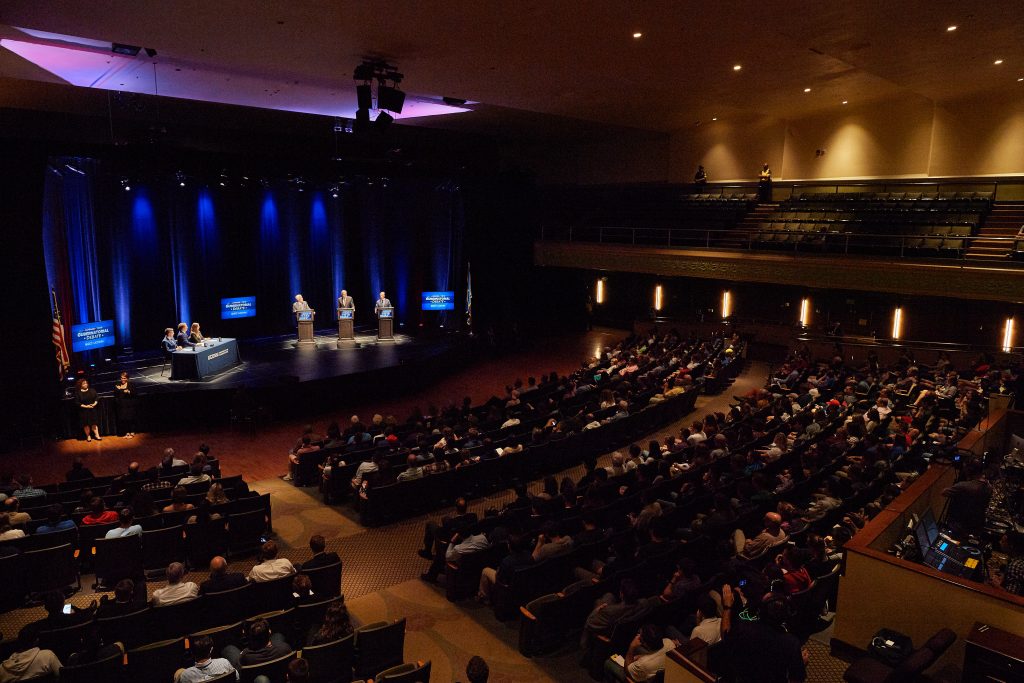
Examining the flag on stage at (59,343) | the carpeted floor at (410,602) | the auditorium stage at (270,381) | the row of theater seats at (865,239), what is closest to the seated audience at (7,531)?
the carpeted floor at (410,602)

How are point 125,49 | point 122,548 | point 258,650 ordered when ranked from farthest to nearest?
point 125,49 → point 122,548 → point 258,650

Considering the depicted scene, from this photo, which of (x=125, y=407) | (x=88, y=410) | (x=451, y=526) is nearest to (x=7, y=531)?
(x=451, y=526)

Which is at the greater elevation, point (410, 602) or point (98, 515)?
point (98, 515)

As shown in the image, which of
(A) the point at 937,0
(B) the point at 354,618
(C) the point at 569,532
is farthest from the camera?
(A) the point at 937,0

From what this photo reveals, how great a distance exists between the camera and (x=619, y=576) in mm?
6277

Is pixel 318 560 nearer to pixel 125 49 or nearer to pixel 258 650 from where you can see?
pixel 258 650

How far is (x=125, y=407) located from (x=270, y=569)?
859 centimetres

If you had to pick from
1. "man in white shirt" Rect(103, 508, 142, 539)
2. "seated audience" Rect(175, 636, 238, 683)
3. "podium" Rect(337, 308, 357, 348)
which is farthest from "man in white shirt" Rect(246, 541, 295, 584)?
"podium" Rect(337, 308, 357, 348)

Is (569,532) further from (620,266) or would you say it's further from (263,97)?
(620,266)

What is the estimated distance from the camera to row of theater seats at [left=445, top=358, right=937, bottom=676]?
225 inches

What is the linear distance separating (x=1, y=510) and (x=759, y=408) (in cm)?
1213

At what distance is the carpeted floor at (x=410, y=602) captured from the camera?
5.81m

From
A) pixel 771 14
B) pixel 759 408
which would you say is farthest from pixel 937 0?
pixel 759 408

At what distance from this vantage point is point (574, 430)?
11.2 metres
